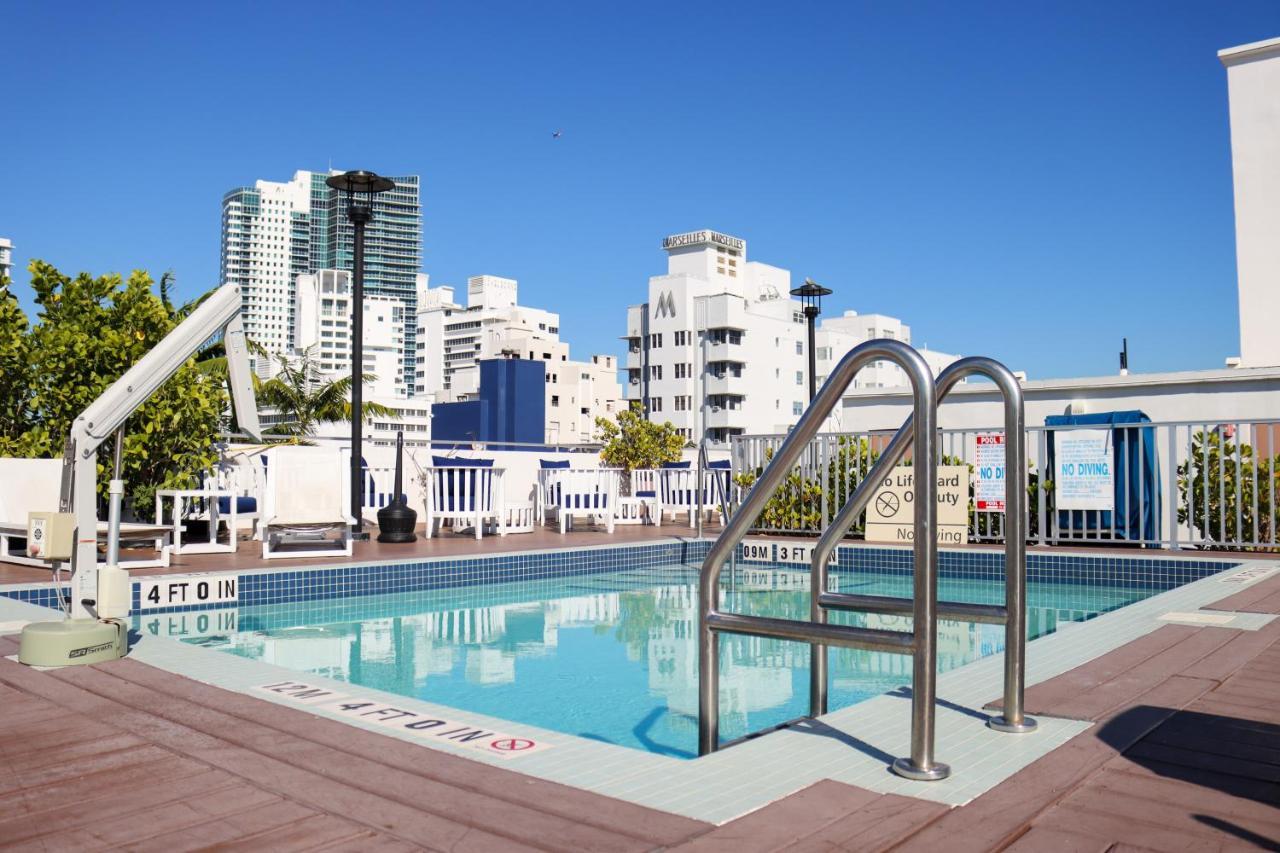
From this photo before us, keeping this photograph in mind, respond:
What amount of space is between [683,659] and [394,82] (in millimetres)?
26120

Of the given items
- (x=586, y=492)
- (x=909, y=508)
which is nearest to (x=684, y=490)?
(x=586, y=492)

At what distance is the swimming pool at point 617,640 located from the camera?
4.96 metres

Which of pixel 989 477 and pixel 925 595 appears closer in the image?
pixel 925 595

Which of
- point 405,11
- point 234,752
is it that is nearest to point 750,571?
point 234,752

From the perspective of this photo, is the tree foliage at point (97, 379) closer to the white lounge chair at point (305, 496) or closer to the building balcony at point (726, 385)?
the white lounge chair at point (305, 496)

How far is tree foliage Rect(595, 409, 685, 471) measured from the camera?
57.8ft

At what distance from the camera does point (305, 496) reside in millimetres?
9258

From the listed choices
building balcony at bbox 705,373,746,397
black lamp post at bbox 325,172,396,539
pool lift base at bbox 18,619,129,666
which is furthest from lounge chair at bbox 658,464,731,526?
building balcony at bbox 705,373,746,397

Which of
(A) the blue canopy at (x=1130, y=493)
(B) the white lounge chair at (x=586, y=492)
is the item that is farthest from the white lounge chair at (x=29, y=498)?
(A) the blue canopy at (x=1130, y=493)

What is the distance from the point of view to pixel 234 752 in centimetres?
279

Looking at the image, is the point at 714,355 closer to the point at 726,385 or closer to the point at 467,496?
the point at 726,385

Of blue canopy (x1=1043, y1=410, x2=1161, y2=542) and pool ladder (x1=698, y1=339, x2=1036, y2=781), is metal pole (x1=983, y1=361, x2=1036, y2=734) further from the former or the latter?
→ blue canopy (x1=1043, y1=410, x2=1161, y2=542)

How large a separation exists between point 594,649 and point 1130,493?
22.1ft

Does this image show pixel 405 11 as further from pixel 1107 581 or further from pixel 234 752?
pixel 234 752
